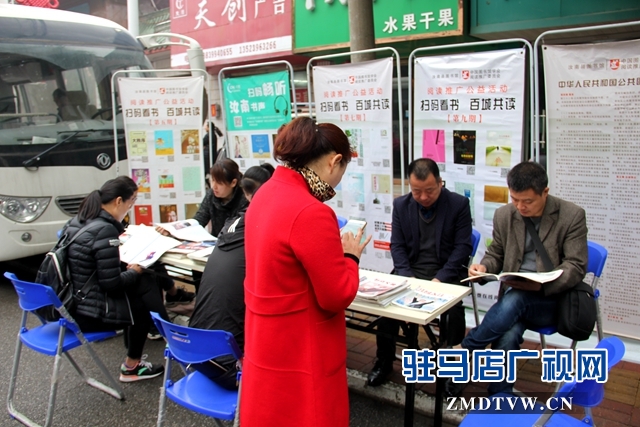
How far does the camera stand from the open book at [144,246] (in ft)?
12.0

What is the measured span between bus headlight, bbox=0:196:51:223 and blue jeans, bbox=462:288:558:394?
15.3 feet

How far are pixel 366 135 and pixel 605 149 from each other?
1845 millimetres

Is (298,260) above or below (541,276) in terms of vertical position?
above

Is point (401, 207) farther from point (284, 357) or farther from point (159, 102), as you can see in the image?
point (159, 102)

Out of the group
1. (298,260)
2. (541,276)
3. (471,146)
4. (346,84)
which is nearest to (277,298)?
(298,260)

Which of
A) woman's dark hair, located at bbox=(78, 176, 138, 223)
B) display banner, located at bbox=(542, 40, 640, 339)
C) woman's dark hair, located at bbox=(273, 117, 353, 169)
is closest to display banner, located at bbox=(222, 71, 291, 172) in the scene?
woman's dark hair, located at bbox=(78, 176, 138, 223)

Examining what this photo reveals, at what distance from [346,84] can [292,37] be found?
5048 mm

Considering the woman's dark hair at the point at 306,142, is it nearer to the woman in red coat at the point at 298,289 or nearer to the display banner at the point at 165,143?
the woman in red coat at the point at 298,289

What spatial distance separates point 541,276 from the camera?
2.71 meters

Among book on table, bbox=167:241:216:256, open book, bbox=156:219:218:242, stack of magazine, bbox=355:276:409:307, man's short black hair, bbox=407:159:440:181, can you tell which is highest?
man's short black hair, bbox=407:159:440:181

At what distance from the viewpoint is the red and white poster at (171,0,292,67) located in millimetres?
10008

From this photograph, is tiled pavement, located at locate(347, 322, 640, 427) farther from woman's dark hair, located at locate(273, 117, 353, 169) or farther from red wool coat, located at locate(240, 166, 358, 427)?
woman's dark hair, located at locate(273, 117, 353, 169)

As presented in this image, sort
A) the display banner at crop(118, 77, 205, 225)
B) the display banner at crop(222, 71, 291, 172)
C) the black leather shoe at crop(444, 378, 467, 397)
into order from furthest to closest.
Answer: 1. the display banner at crop(118, 77, 205, 225)
2. the display banner at crop(222, 71, 291, 172)
3. the black leather shoe at crop(444, 378, 467, 397)

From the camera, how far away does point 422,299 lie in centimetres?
267
